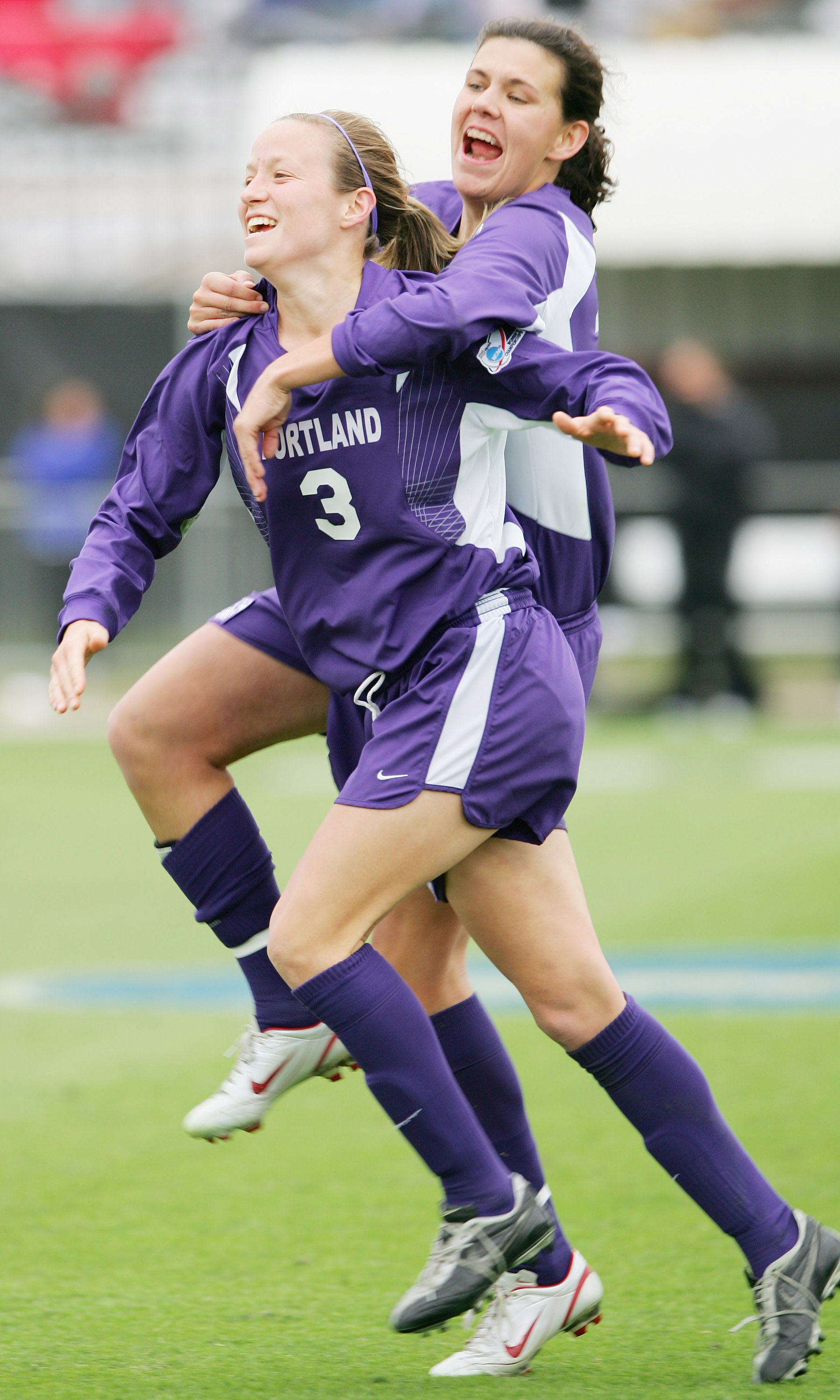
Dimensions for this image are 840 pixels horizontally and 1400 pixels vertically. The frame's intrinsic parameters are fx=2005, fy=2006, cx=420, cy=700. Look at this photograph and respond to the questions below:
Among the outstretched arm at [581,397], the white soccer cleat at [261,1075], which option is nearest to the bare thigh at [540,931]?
the white soccer cleat at [261,1075]

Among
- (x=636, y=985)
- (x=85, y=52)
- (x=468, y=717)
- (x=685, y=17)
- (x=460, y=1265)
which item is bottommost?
(x=636, y=985)

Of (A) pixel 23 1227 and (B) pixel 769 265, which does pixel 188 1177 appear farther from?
(B) pixel 769 265

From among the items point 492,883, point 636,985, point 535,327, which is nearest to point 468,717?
point 492,883

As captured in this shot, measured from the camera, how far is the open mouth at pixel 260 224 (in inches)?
127

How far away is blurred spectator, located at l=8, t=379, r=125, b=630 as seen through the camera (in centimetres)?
1554

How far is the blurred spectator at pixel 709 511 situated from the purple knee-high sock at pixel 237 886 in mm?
9755

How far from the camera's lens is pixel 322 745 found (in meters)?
12.9

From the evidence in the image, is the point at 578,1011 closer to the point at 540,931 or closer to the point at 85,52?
the point at 540,931

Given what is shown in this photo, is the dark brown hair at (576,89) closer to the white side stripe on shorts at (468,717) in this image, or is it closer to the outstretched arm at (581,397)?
the outstretched arm at (581,397)

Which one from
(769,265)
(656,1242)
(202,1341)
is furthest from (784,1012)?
(769,265)

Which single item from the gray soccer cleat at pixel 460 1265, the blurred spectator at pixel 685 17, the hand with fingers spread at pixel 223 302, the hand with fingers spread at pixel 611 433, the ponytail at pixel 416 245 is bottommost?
the gray soccer cleat at pixel 460 1265

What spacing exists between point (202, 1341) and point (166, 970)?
3424mm

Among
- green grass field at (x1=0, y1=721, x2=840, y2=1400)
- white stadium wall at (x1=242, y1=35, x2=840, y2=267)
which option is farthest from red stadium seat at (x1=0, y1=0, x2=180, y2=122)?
green grass field at (x1=0, y1=721, x2=840, y2=1400)

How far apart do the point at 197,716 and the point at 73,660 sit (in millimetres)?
472
